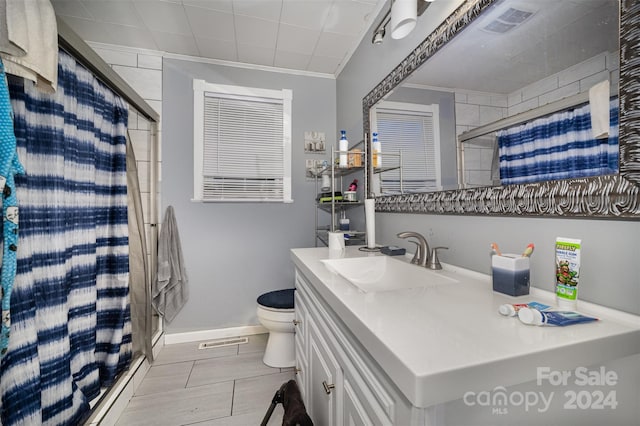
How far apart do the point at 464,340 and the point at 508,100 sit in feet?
2.47

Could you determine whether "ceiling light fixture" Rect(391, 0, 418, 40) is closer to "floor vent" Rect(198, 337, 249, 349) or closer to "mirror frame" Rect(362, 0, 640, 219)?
"mirror frame" Rect(362, 0, 640, 219)

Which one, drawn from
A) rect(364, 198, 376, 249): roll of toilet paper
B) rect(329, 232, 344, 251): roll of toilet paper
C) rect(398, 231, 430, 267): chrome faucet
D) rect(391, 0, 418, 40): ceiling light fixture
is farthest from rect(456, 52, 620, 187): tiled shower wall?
rect(329, 232, 344, 251): roll of toilet paper

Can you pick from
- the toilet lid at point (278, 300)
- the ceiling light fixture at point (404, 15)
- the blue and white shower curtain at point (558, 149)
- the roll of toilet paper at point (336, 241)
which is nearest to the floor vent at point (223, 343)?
the toilet lid at point (278, 300)

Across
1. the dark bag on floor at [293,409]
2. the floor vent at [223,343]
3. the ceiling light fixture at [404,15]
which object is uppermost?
the ceiling light fixture at [404,15]

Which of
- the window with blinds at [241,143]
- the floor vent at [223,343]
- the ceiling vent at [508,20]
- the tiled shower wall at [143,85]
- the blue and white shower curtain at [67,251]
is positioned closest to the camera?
the ceiling vent at [508,20]

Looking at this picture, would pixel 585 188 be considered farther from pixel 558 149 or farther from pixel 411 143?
pixel 411 143

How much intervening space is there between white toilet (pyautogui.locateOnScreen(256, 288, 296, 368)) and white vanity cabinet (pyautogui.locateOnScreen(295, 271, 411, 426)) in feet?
1.36

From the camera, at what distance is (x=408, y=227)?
142 centimetres

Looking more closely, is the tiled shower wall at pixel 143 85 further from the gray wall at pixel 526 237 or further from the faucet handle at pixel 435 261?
the faucet handle at pixel 435 261

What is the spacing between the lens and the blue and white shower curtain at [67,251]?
3.09ft

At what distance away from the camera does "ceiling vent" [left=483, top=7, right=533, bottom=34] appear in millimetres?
783

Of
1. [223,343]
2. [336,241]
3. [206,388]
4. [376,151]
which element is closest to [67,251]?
[206,388]

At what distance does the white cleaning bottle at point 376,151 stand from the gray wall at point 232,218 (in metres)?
0.89

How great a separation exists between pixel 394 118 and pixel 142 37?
1.98 metres
